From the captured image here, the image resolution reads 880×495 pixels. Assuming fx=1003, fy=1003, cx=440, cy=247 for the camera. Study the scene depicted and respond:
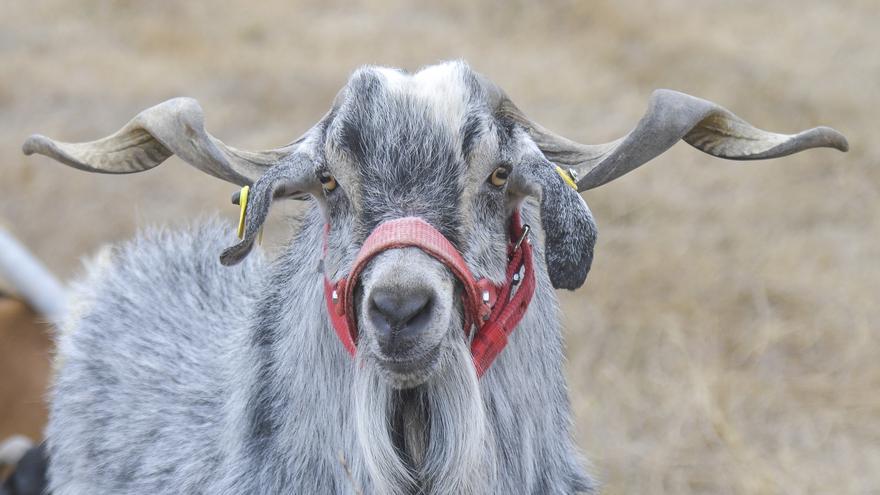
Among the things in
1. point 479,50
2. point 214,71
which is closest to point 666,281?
point 479,50

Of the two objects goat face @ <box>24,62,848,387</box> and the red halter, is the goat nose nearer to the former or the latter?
goat face @ <box>24,62,848,387</box>

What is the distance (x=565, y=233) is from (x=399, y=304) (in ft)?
1.65

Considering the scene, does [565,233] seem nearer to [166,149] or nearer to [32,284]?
[166,149]

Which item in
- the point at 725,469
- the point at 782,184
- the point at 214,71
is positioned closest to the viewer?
the point at 725,469

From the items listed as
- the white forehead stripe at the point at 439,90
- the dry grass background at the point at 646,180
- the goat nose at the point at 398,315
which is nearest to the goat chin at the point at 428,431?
the goat nose at the point at 398,315

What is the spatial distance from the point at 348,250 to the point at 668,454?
335 centimetres

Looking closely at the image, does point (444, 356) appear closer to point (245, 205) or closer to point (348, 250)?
point (348, 250)

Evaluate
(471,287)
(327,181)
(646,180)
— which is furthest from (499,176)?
(646,180)

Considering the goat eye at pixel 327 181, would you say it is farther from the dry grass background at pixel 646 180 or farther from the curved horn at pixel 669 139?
the dry grass background at pixel 646 180

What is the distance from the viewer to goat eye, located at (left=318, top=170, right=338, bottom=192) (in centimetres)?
280

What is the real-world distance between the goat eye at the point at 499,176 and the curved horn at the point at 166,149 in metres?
0.71

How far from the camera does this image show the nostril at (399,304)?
242cm

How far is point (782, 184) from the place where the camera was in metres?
8.27

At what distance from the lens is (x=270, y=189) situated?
277cm
